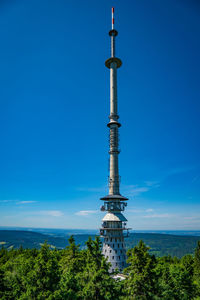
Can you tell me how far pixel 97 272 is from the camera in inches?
810

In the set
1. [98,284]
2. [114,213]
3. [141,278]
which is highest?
[114,213]

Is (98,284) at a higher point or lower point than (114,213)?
lower

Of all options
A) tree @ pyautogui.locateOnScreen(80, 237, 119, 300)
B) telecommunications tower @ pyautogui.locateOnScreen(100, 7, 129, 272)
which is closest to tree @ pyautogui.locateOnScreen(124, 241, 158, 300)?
tree @ pyautogui.locateOnScreen(80, 237, 119, 300)

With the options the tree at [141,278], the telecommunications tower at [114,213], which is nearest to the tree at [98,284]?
the tree at [141,278]

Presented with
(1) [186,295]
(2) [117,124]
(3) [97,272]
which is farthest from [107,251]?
(2) [117,124]

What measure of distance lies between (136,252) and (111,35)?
7308cm

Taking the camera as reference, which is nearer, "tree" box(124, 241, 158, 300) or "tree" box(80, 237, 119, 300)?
"tree" box(80, 237, 119, 300)

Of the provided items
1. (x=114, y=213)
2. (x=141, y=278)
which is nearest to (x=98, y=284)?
(x=141, y=278)

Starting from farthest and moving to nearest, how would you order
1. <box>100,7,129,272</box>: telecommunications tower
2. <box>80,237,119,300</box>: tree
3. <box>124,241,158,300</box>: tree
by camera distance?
<box>100,7,129,272</box>: telecommunications tower < <box>124,241,158,300</box>: tree < <box>80,237,119,300</box>: tree

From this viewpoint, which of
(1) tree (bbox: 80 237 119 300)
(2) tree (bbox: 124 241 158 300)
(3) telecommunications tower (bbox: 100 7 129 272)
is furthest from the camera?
(3) telecommunications tower (bbox: 100 7 129 272)

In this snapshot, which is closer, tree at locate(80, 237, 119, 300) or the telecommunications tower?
tree at locate(80, 237, 119, 300)

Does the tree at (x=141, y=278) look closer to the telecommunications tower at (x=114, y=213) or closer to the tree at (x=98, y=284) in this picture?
the tree at (x=98, y=284)

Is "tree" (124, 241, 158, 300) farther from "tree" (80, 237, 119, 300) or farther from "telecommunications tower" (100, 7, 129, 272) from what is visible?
"telecommunications tower" (100, 7, 129, 272)

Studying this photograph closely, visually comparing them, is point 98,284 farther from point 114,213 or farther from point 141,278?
point 114,213
